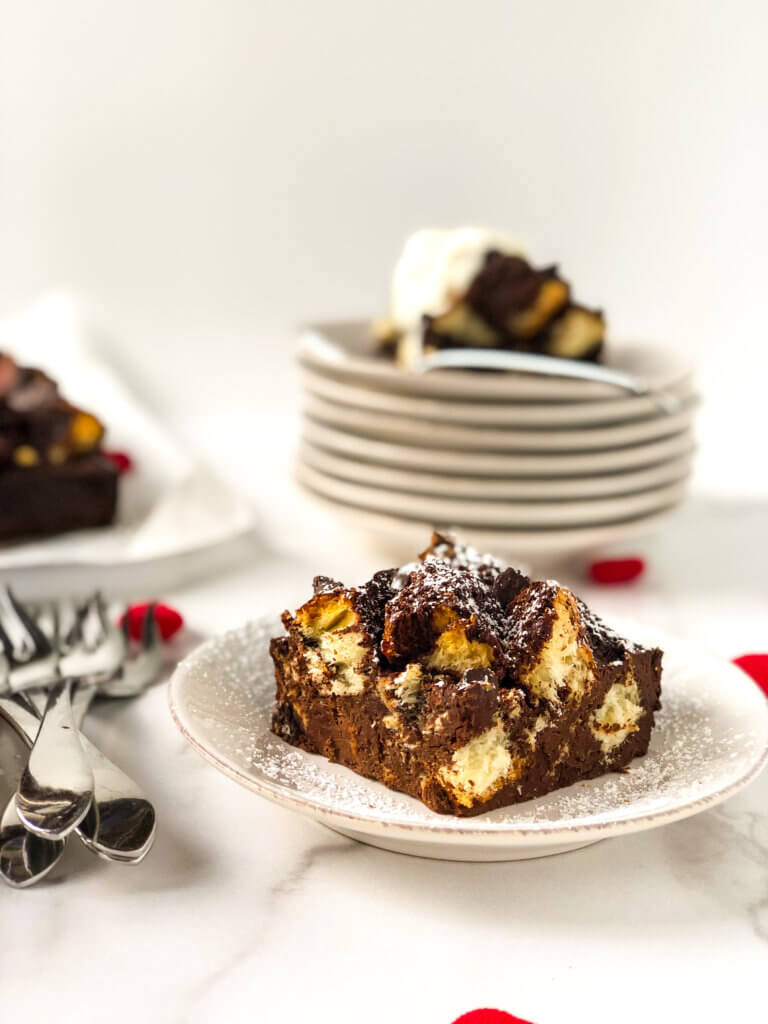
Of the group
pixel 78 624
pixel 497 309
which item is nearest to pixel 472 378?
pixel 497 309

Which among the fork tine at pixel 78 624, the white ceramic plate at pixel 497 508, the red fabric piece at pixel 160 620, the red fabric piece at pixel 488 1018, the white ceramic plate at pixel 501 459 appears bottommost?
the red fabric piece at pixel 160 620

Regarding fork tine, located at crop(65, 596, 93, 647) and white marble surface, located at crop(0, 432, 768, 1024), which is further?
fork tine, located at crop(65, 596, 93, 647)

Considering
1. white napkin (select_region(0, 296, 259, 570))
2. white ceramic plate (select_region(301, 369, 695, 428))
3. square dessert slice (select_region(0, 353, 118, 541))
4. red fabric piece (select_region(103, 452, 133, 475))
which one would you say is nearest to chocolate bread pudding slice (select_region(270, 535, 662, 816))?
white ceramic plate (select_region(301, 369, 695, 428))

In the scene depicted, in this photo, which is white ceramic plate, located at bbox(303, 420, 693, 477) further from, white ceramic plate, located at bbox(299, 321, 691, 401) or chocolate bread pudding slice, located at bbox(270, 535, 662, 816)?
chocolate bread pudding slice, located at bbox(270, 535, 662, 816)

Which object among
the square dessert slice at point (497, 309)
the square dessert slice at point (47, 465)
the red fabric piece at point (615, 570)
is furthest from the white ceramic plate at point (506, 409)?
the square dessert slice at point (47, 465)

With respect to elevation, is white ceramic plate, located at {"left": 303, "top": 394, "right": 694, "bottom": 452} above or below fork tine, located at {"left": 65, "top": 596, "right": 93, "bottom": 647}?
above

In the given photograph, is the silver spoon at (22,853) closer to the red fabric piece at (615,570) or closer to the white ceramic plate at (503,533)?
the white ceramic plate at (503,533)

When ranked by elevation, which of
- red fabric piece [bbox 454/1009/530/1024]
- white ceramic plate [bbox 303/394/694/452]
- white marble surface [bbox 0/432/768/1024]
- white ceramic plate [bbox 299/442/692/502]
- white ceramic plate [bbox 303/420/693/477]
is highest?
white ceramic plate [bbox 303/394/694/452]
